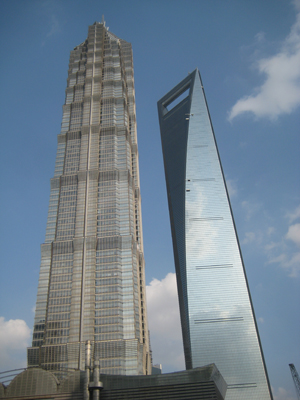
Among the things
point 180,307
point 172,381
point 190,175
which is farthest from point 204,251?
point 172,381

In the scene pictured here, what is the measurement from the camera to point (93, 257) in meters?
148

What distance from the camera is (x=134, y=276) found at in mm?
145000

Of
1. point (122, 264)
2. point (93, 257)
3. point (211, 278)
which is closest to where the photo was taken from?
point (122, 264)

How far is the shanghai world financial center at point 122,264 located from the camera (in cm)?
13151

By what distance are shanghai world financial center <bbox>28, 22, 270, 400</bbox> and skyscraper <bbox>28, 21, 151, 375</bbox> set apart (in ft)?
1.26

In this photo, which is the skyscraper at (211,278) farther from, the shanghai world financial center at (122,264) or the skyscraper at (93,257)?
the skyscraper at (93,257)

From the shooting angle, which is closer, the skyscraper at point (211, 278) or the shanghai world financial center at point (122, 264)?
the shanghai world financial center at point (122, 264)

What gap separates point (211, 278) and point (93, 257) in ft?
176

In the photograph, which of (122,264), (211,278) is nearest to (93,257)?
(122,264)

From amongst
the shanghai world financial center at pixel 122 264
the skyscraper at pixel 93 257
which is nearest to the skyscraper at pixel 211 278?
the shanghai world financial center at pixel 122 264

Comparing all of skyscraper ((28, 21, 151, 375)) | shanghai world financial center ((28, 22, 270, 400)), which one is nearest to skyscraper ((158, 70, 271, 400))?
shanghai world financial center ((28, 22, 270, 400))

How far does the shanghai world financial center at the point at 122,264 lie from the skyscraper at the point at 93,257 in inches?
15.1

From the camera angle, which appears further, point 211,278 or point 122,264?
point 211,278

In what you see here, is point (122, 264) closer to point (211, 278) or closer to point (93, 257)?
point (93, 257)
